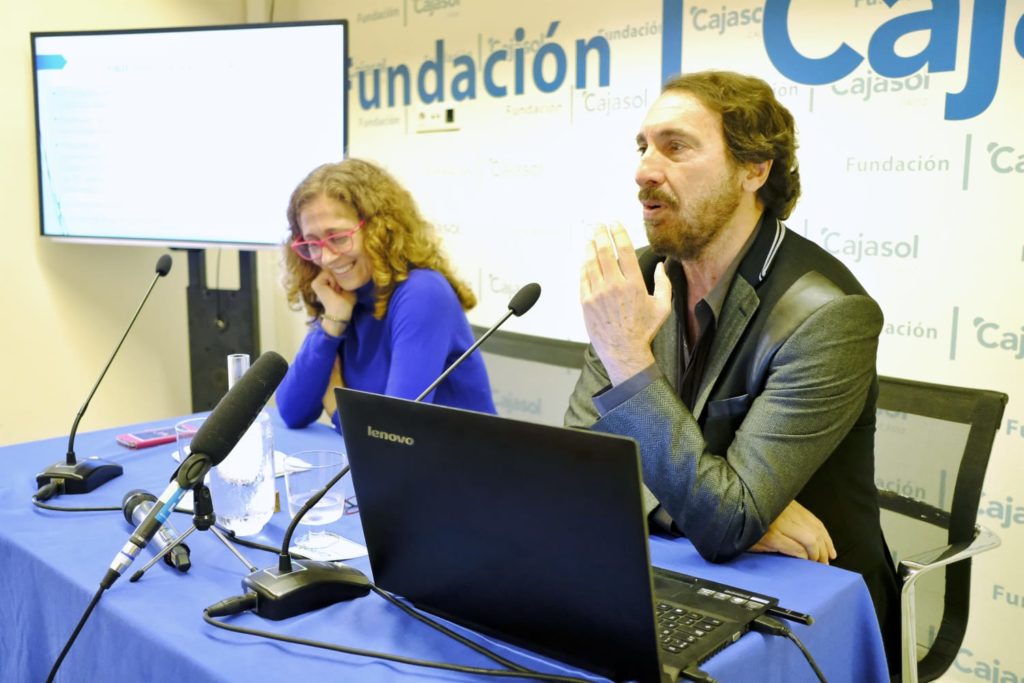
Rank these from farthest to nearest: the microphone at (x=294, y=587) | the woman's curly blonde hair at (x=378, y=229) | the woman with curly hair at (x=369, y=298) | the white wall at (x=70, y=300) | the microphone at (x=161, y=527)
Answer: the white wall at (x=70, y=300) < the woman's curly blonde hair at (x=378, y=229) < the woman with curly hair at (x=369, y=298) < the microphone at (x=161, y=527) < the microphone at (x=294, y=587)

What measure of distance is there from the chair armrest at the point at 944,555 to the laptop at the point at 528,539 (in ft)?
1.53

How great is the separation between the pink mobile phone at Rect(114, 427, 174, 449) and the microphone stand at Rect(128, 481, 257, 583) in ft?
2.06

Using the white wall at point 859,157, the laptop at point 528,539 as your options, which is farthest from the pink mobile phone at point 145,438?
the laptop at point 528,539

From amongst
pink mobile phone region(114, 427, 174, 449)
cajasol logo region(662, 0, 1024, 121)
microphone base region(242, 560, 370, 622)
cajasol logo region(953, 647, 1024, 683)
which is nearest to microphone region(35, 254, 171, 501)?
pink mobile phone region(114, 427, 174, 449)

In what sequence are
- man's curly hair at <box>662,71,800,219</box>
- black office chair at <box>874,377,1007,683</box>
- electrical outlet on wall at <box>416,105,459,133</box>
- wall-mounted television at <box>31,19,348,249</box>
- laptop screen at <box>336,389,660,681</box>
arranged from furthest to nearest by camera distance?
electrical outlet on wall at <box>416,105,459,133</box>, wall-mounted television at <box>31,19,348,249</box>, man's curly hair at <box>662,71,800,219</box>, black office chair at <box>874,377,1007,683</box>, laptop screen at <box>336,389,660,681</box>

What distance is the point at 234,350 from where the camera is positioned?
10.7 ft

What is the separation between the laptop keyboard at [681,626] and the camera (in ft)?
3.10

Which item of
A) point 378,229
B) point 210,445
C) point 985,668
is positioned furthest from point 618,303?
point 985,668

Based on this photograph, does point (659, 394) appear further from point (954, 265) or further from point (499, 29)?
point (499, 29)

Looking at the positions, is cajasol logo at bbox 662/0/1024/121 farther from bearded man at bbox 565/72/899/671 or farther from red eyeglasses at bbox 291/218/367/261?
red eyeglasses at bbox 291/218/367/261

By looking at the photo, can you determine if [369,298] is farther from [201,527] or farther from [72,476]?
[201,527]

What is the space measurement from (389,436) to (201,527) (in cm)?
29

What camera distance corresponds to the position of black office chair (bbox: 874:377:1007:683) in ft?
4.82

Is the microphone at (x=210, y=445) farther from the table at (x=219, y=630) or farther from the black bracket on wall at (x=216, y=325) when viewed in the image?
the black bracket on wall at (x=216, y=325)
